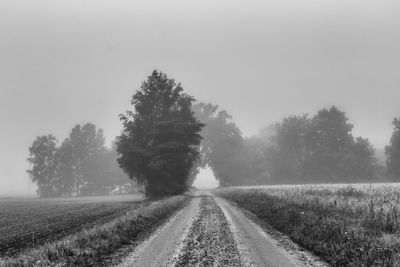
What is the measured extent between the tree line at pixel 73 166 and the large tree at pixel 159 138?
6524 centimetres

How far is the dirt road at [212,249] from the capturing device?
9859 mm

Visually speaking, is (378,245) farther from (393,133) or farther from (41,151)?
(41,151)

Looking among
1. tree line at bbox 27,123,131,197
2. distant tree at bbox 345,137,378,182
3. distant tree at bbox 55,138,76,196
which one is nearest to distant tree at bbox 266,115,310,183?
distant tree at bbox 345,137,378,182

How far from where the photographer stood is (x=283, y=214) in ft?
65.9

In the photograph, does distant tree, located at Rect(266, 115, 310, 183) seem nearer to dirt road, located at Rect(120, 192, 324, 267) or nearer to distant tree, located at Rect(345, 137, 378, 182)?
distant tree, located at Rect(345, 137, 378, 182)

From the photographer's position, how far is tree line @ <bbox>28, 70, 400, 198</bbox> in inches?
1960

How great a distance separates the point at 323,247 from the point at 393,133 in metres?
90.9

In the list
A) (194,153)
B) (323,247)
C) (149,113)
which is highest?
(149,113)

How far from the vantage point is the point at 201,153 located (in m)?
103

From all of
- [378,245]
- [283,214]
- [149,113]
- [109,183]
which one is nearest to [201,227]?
[283,214]

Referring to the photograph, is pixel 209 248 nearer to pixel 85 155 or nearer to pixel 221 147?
pixel 221 147

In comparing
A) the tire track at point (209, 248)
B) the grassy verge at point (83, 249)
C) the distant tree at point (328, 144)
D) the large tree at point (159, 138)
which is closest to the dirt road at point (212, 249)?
the tire track at point (209, 248)

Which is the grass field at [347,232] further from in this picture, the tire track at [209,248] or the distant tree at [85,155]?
the distant tree at [85,155]

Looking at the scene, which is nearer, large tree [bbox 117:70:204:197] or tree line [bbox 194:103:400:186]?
large tree [bbox 117:70:204:197]
